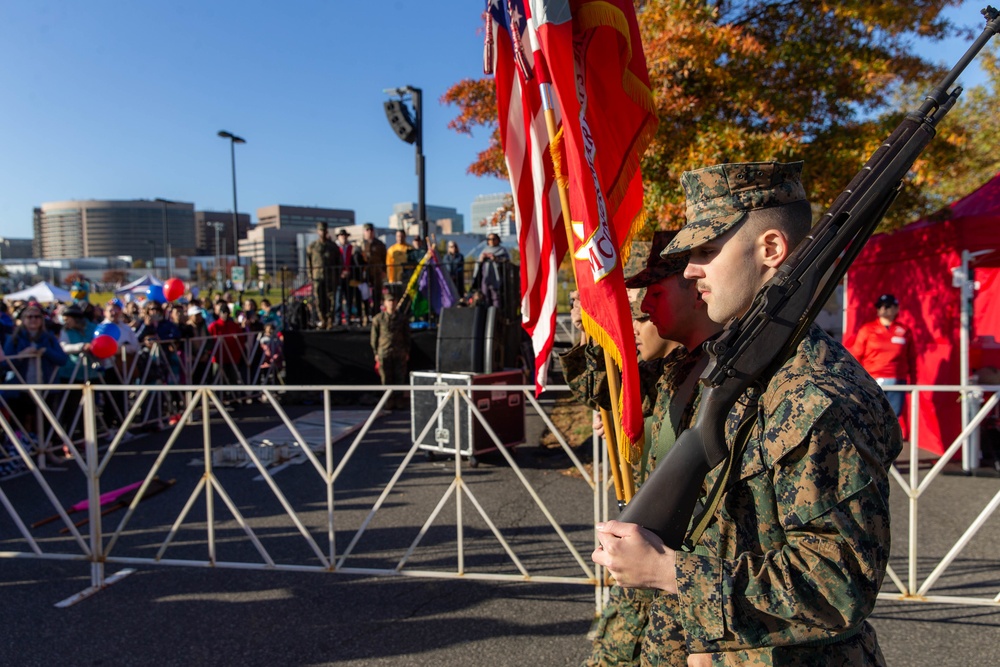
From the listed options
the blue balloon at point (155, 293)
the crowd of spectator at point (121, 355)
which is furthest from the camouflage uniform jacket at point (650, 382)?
the blue balloon at point (155, 293)

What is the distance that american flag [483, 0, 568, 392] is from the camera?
2.64 m

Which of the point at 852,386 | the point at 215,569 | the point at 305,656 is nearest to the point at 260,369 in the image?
the point at 215,569

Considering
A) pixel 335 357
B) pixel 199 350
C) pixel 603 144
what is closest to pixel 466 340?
pixel 335 357

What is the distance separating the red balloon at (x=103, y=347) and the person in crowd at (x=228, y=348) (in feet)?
10.7

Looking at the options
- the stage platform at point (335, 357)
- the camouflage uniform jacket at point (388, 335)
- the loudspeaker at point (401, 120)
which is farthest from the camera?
the stage platform at point (335, 357)

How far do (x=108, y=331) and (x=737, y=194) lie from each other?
373 inches

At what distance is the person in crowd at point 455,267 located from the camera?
12977mm

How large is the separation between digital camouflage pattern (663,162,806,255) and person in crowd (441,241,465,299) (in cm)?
1145

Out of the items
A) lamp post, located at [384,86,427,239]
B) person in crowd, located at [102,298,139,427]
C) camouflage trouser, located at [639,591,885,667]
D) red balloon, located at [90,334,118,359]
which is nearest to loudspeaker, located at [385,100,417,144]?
lamp post, located at [384,86,427,239]

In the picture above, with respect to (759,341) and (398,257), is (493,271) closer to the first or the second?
(398,257)

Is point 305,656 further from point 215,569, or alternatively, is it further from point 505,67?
point 505,67

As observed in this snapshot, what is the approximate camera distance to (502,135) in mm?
2801

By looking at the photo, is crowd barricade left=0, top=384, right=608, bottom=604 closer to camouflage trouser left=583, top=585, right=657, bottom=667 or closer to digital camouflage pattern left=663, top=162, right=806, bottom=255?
camouflage trouser left=583, top=585, right=657, bottom=667

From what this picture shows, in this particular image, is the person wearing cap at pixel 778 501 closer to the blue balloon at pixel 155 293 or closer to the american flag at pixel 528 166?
the american flag at pixel 528 166
